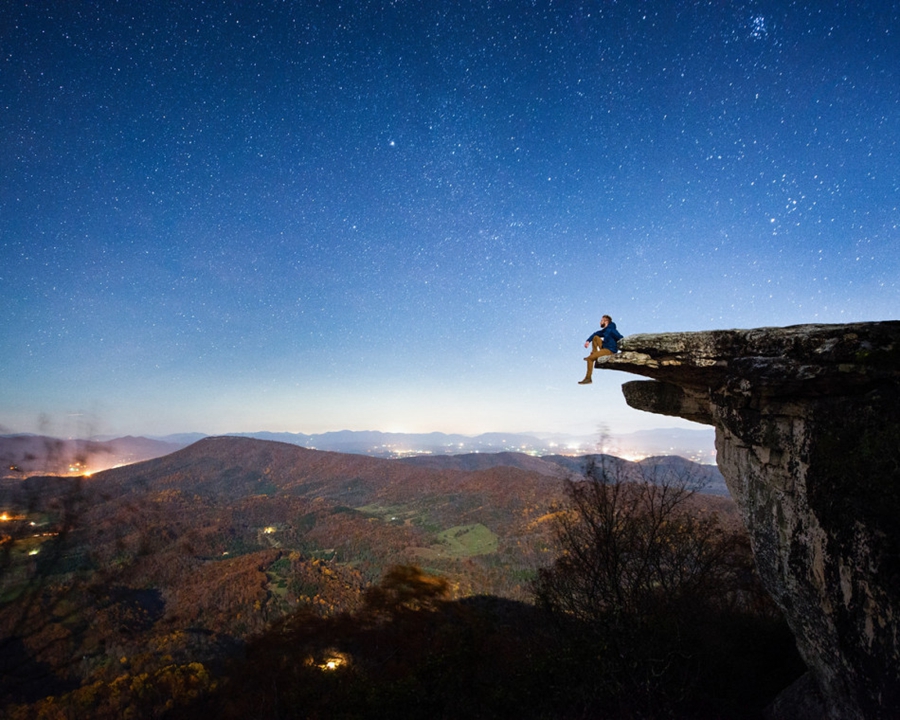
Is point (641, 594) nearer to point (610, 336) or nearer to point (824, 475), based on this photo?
point (824, 475)

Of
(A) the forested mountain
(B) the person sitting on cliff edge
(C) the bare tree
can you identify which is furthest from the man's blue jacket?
(A) the forested mountain

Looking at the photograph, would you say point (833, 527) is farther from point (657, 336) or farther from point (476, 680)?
point (476, 680)

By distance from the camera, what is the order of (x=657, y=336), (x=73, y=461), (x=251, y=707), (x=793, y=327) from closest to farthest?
(x=793, y=327)
(x=657, y=336)
(x=251, y=707)
(x=73, y=461)

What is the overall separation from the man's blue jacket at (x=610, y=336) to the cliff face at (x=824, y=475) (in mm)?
985

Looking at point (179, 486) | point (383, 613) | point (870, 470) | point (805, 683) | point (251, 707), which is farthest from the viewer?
point (179, 486)

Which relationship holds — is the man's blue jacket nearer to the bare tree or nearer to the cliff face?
the cliff face

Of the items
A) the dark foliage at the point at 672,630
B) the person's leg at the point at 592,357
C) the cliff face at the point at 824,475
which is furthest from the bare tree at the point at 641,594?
the person's leg at the point at 592,357

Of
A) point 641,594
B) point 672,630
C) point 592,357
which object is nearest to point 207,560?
point 641,594

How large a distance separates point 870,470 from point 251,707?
29.8 m

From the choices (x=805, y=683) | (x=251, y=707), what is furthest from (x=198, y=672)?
(x=805, y=683)

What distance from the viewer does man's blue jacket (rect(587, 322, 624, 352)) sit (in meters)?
10.8

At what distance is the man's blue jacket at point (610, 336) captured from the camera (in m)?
10.8

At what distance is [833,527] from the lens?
676 centimetres

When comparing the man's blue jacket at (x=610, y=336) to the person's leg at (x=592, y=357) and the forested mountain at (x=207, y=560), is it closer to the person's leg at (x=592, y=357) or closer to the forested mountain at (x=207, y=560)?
the person's leg at (x=592, y=357)
